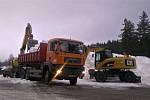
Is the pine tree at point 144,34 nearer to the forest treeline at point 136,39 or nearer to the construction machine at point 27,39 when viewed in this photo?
the forest treeline at point 136,39

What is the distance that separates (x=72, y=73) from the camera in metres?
27.6

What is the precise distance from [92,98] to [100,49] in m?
18.8

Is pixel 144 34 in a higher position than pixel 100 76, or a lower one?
higher

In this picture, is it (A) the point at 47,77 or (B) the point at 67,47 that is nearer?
(B) the point at 67,47

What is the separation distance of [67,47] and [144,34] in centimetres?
7272

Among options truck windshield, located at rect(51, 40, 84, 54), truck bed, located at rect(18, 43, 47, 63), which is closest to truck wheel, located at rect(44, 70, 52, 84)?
truck bed, located at rect(18, 43, 47, 63)

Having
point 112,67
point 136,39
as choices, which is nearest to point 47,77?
point 112,67

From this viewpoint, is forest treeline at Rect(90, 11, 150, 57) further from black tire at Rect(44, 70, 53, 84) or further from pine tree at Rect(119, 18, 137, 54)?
black tire at Rect(44, 70, 53, 84)

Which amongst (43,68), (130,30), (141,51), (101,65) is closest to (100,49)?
(101,65)

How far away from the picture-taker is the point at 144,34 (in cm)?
9781

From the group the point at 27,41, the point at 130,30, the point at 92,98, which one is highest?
the point at 130,30

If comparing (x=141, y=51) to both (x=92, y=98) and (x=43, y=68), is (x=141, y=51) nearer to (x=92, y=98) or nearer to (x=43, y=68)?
(x=43, y=68)

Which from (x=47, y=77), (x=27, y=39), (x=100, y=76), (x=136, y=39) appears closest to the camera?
(x=47, y=77)

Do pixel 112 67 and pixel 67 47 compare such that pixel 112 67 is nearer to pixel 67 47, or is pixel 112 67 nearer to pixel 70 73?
Answer: pixel 70 73
